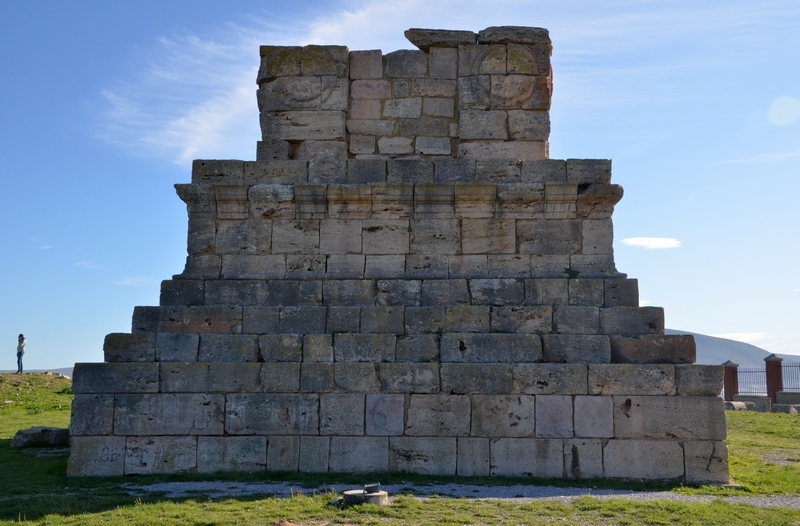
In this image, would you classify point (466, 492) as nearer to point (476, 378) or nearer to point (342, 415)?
point (476, 378)

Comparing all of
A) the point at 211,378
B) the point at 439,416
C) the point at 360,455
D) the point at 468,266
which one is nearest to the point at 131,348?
the point at 211,378

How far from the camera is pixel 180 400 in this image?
10.2 m

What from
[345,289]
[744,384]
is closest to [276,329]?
[345,289]

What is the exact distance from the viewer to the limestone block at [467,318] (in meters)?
10.5

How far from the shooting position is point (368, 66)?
11.9 metres

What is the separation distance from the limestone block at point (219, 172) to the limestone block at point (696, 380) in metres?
6.66

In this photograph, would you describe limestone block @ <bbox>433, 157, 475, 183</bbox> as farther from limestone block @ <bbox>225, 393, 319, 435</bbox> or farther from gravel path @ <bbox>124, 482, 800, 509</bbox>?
gravel path @ <bbox>124, 482, 800, 509</bbox>

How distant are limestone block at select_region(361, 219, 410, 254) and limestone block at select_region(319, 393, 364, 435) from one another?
2.17 m

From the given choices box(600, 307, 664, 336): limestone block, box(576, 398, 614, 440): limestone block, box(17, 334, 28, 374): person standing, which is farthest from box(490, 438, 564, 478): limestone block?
box(17, 334, 28, 374): person standing

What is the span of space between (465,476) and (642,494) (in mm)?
2122

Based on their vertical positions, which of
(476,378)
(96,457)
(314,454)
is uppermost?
(476,378)

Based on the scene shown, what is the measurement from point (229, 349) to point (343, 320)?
1552 mm

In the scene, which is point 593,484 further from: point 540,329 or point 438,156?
point 438,156

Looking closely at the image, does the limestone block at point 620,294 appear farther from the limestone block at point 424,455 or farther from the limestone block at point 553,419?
the limestone block at point 424,455
